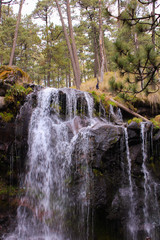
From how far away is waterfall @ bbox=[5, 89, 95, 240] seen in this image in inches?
219

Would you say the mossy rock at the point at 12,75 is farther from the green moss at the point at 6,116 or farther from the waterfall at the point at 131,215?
the waterfall at the point at 131,215

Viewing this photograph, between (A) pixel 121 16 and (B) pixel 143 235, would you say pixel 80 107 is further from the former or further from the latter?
(B) pixel 143 235

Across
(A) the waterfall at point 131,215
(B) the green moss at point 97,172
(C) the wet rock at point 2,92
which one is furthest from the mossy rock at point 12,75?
(A) the waterfall at point 131,215

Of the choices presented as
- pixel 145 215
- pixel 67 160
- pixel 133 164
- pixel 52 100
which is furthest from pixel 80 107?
pixel 145 215

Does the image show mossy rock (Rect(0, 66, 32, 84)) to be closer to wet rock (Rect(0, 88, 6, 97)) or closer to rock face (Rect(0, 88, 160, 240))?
wet rock (Rect(0, 88, 6, 97))

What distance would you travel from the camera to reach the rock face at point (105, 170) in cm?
565

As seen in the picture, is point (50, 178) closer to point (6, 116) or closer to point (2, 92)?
point (6, 116)

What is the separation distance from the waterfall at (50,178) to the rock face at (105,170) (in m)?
0.16

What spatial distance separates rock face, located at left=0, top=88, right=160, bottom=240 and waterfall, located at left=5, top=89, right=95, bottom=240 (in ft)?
0.53

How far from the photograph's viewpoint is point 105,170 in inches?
237

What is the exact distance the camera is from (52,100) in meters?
7.95

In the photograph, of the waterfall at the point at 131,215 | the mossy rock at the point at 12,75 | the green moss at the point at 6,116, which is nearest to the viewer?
the waterfall at the point at 131,215

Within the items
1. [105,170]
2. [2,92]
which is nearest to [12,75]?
[2,92]

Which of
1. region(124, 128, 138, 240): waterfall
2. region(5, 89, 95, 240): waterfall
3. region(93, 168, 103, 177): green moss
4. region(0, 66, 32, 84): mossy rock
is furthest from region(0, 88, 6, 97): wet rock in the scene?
region(124, 128, 138, 240): waterfall
